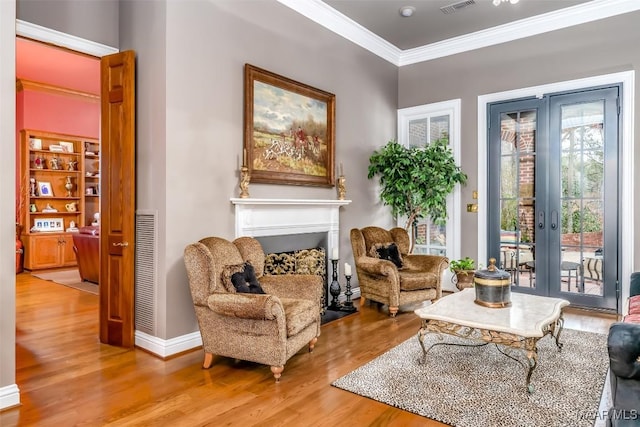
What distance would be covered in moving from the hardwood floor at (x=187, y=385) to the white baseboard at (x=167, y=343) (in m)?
0.07

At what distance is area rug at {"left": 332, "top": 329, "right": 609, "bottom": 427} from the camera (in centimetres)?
233

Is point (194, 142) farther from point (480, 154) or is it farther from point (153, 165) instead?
point (480, 154)

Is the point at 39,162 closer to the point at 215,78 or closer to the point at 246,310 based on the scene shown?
the point at 215,78

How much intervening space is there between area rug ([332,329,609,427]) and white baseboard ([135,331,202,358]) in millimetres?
1370

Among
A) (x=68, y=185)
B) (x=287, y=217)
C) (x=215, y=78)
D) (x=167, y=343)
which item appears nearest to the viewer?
(x=167, y=343)

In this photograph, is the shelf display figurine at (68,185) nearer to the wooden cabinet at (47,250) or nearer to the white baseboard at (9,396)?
the wooden cabinet at (47,250)

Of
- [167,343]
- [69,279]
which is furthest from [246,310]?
[69,279]

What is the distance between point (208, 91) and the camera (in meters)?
3.56

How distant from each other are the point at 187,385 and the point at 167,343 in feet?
2.09

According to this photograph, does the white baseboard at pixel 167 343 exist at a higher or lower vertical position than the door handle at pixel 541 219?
lower

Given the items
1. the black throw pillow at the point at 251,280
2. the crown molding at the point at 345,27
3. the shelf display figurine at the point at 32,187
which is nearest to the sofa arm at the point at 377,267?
the black throw pillow at the point at 251,280

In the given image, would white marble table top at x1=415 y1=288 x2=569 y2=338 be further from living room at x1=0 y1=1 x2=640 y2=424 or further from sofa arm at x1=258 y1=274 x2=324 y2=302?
living room at x1=0 y1=1 x2=640 y2=424

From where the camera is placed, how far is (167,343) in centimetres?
329

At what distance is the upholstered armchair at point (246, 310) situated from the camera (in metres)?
2.77
